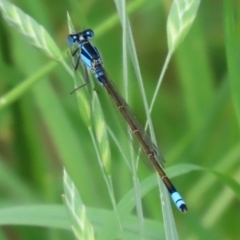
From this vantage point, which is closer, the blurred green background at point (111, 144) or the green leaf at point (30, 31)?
the green leaf at point (30, 31)

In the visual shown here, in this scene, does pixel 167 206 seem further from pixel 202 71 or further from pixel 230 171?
pixel 202 71

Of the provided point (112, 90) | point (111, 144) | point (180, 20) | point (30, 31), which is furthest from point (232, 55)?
point (111, 144)

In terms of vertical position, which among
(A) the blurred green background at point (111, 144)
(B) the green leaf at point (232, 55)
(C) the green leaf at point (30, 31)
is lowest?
(B) the green leaf at point (232, 55)

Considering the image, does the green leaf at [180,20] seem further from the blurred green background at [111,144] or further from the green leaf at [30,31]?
the blurred green background at [111,144]

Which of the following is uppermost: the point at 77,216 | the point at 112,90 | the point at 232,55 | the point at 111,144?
the point at 111,144

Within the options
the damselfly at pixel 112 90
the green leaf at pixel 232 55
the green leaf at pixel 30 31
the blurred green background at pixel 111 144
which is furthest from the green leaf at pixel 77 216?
the blurred green background at pixel 111 144

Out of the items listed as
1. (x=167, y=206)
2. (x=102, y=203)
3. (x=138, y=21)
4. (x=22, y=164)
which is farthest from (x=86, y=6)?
(x=167, y=206)

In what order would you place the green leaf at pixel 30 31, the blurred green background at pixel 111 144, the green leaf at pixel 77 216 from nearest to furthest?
the green leaf at pixel 77 216 < the green leaf at pixel 30 31 < the blurred green background at pixel 111 144

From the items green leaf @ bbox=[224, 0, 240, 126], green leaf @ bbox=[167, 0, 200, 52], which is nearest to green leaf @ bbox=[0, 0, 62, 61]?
green leaf @ bbox=[167, 0, 200, 52]

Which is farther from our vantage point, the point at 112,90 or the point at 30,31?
the point at 112,90

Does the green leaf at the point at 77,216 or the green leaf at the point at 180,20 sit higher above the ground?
the green leaf at the point at 180,20

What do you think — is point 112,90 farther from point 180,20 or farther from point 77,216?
point 77,216
